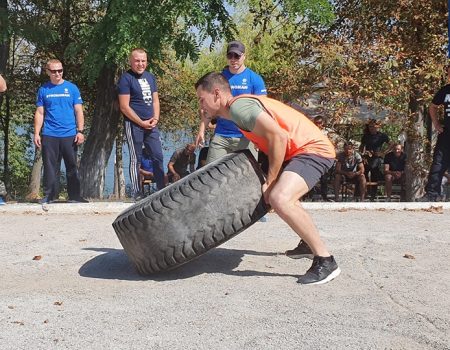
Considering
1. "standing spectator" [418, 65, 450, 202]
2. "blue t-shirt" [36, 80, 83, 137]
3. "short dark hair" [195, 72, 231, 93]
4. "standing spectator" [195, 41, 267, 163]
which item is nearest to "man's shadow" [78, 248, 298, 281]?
"standing spectator" [195, 41, 267, 163]

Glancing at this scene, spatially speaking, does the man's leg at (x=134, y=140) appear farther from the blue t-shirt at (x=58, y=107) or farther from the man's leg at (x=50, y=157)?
the man's leg at (x=50, y=157)

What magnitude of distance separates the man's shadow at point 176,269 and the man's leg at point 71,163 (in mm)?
3488

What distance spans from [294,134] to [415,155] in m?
9.28

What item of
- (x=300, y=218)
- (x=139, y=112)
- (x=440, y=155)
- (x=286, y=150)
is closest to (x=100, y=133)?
(x=139, y=112)

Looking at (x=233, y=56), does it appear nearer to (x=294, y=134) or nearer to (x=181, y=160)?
(x=294, y=134)

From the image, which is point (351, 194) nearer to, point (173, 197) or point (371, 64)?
point (371, 64)

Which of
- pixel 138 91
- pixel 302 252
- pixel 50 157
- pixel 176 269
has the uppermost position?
pixel 138 91

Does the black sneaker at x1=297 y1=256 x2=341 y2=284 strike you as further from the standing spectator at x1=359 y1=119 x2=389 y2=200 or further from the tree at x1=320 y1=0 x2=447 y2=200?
the standing spectator at x1=359 y1=119 x2=389 y2=200

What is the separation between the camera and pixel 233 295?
4.84 meters

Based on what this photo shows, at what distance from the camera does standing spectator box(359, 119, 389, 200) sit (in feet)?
44.2

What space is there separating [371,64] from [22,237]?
25.8ft

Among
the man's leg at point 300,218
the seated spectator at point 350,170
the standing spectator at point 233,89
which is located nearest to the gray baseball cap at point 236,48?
the standing spectator at point 233,89

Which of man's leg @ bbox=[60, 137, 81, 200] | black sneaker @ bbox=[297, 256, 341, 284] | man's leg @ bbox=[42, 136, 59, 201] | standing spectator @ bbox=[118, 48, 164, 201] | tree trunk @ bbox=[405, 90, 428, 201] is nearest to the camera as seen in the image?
black sneaker @ bbox=[297, 256, 341, 284]

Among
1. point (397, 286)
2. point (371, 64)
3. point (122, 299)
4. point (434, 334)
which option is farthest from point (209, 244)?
point (371, 64)
